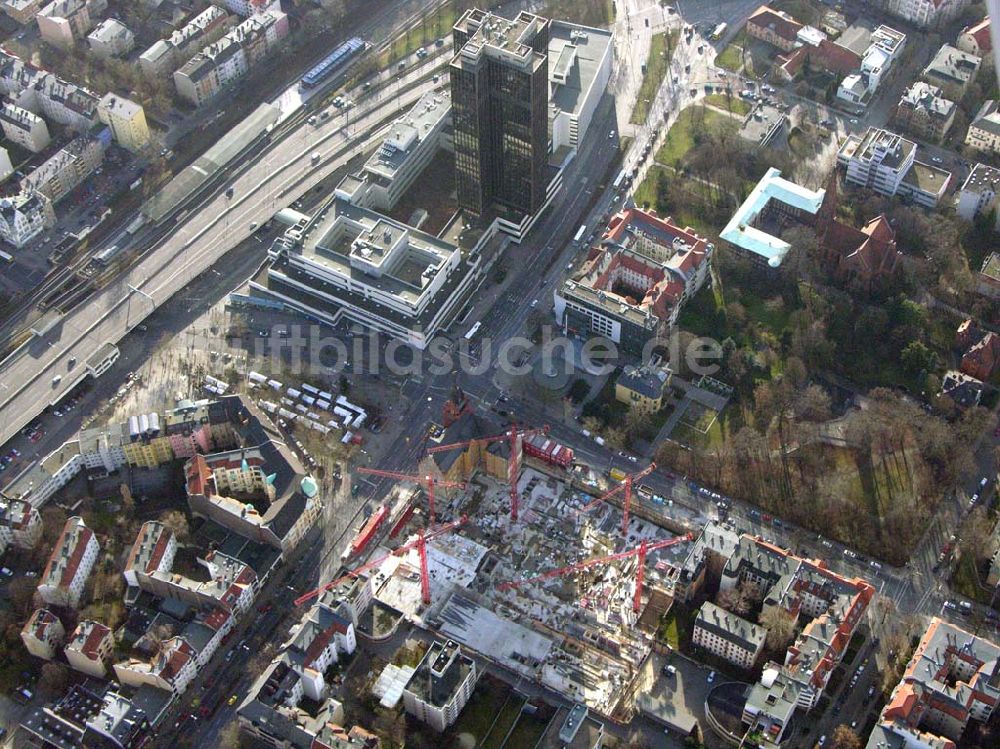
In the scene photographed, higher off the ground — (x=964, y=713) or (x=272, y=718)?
(x=964, y=713)

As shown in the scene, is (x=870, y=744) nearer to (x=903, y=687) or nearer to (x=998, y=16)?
(x=903, y=687)

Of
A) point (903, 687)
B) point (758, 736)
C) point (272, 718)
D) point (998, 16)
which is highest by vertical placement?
point (998, 16)

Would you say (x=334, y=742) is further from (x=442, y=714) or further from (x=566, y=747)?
(x=566, y=747)

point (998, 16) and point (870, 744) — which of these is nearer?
point (998, 16)

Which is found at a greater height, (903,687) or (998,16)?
(998,16)

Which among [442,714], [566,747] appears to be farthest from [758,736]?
[442,714]

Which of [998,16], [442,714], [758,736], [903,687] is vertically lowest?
[442,714]

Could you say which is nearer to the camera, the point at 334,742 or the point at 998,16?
the point at 998,16

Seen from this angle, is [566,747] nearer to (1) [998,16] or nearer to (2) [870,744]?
(2) [870,744]

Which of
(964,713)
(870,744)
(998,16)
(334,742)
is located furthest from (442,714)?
(998,16)
